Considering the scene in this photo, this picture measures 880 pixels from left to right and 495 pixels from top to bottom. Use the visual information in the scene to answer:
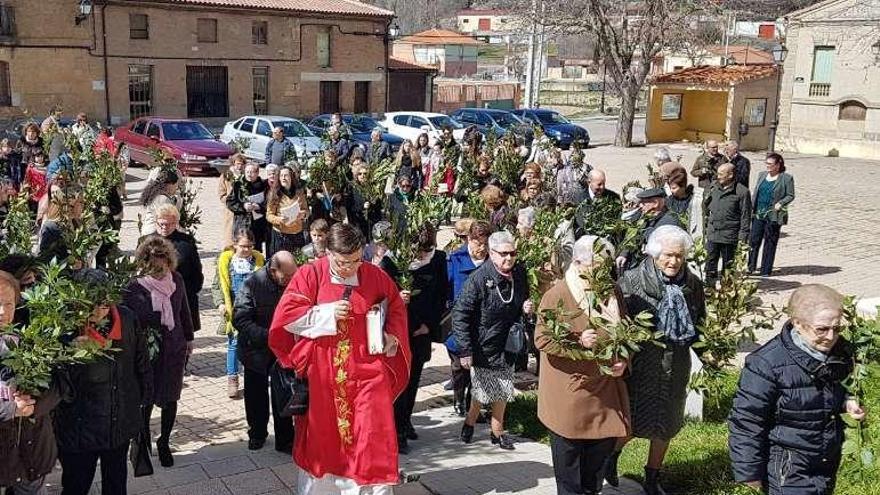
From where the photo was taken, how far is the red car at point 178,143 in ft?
70.7

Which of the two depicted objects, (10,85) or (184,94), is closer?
(10,85)

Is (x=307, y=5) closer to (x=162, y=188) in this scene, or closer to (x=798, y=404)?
(x=162, y=188)

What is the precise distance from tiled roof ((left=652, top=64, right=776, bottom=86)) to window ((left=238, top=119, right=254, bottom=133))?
16.8 metres

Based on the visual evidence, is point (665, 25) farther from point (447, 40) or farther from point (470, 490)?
point (447, 40)

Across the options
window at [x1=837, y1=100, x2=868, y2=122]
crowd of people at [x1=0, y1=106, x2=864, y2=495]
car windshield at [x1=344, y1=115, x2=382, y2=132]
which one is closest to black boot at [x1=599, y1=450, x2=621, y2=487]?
crowd of people at [x1=0, y1=106, x2=864, y2=495]

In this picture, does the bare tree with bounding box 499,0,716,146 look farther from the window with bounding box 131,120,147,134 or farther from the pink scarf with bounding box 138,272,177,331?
the pink scarf with bounding box 138,272,177,331

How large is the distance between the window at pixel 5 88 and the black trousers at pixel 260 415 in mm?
28200

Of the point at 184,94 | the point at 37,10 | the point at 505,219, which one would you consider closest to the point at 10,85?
the point at 37,10

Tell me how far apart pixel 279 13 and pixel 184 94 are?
18.1ft

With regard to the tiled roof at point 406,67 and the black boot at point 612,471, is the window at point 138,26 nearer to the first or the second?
the tiled roof at point 406,67

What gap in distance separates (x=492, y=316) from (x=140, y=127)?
65.0ft

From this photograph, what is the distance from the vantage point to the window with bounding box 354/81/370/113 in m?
39.7

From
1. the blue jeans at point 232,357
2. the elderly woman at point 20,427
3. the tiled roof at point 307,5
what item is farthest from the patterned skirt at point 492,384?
the tiled roof at point 307,5

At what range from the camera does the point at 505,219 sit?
25.7 feet
